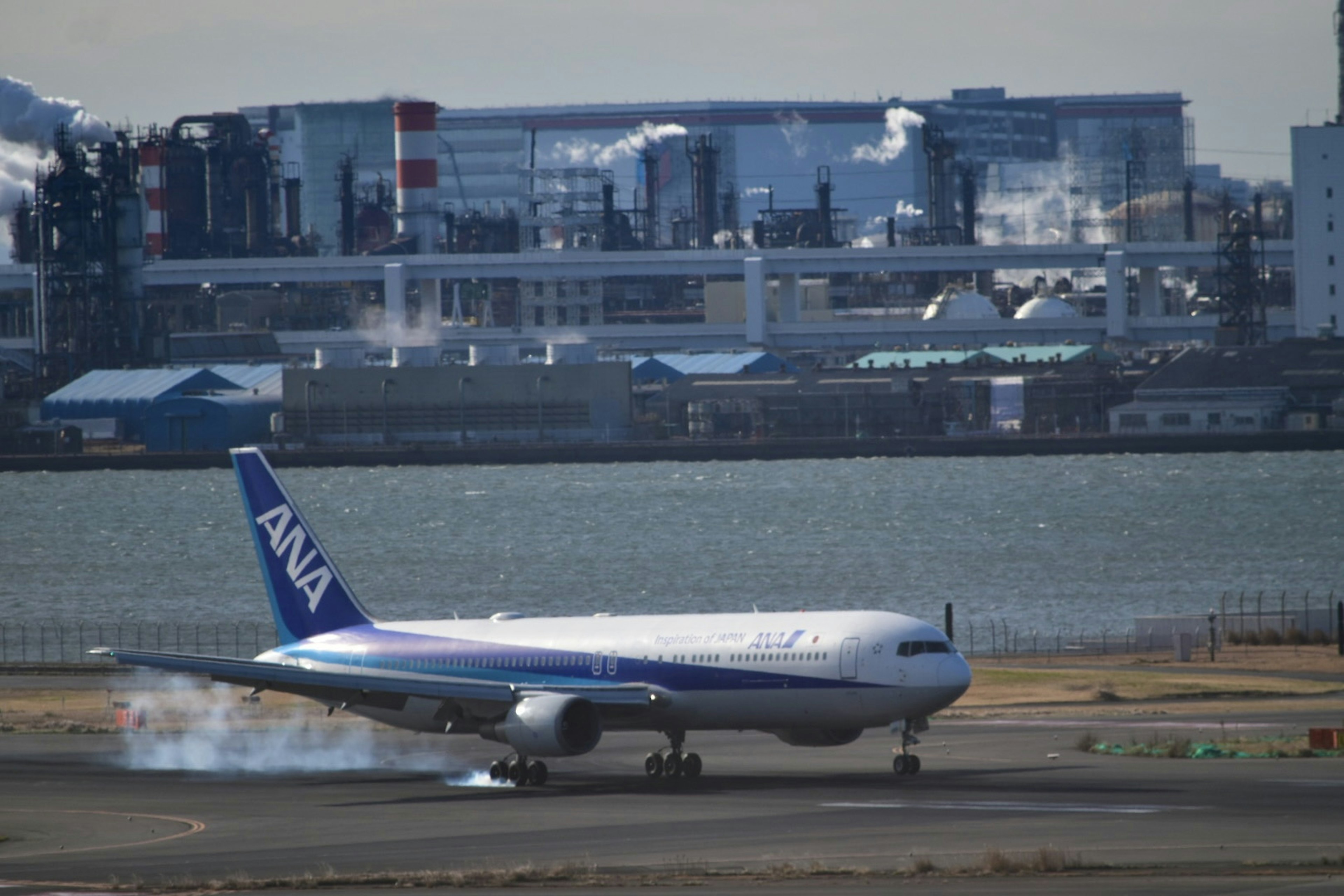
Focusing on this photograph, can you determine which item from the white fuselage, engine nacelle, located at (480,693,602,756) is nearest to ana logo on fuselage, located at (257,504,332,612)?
the white fuselage

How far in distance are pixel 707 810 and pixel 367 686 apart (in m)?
10.5

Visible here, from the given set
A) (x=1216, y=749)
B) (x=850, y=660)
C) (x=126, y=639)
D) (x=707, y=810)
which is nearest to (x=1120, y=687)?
(x=1216, y=749)

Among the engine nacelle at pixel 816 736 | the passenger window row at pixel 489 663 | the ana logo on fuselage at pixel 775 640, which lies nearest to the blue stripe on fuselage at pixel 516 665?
the passenger window row at pixel 489 663

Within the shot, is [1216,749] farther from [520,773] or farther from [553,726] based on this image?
[520,773]

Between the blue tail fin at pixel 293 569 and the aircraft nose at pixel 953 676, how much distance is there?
54.9ft

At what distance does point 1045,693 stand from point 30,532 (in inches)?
5787

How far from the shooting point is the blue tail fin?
53.3 metres

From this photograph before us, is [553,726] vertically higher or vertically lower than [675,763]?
higher

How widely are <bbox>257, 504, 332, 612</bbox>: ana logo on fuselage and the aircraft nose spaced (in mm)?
17726

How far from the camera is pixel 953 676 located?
44.2m

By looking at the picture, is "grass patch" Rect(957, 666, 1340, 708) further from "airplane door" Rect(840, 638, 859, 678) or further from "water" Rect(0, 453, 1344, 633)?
"water" Rect(0, 453, 1344, 633)

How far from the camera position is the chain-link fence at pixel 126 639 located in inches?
3701

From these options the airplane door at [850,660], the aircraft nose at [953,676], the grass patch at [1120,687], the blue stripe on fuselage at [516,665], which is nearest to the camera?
the aircraft nose at [953,676]

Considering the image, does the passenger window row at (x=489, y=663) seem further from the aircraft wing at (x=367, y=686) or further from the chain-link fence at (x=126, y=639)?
the chain-link fence at (x=126, y=639)
